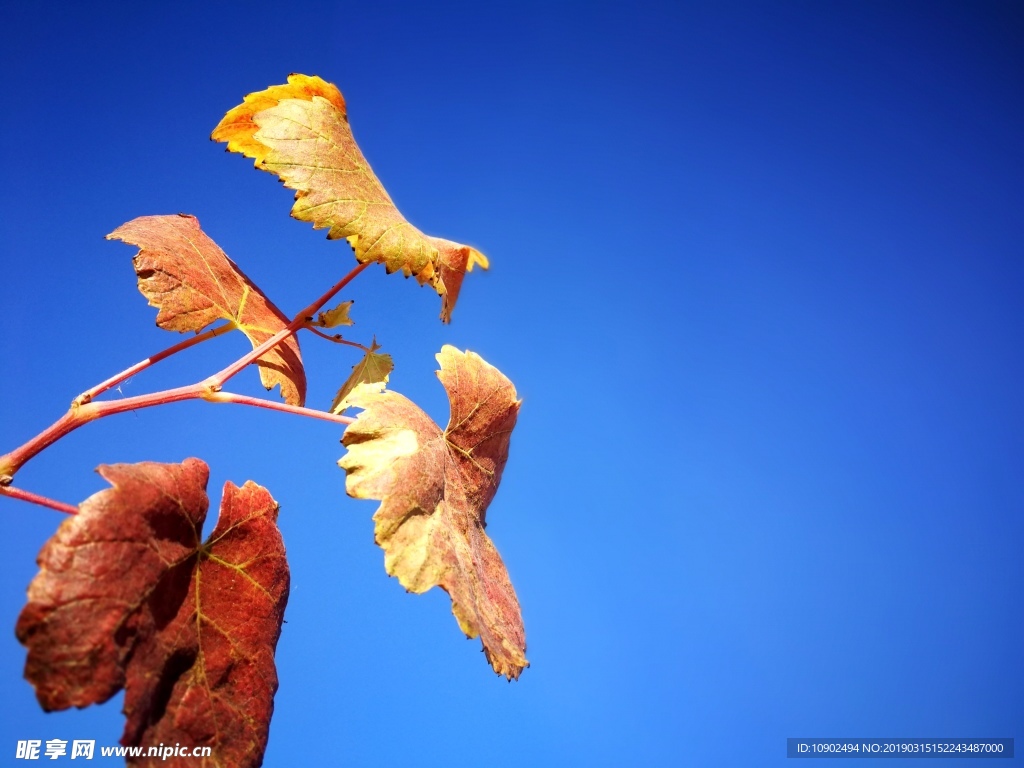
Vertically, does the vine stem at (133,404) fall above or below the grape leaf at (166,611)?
above

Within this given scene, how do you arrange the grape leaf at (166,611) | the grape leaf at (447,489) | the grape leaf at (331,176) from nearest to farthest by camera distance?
the grape leaf at (166,611) < the grape leaf at (447,489) < the grape leaf at (331,176)

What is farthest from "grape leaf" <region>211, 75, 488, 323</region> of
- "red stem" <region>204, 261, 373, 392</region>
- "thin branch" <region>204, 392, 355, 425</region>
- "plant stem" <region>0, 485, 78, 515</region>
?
"plant stem" <region>0, 485, 78, 515</region>

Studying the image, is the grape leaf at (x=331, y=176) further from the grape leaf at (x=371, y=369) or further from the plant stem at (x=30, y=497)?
the plant stem at (x=30, y=497)

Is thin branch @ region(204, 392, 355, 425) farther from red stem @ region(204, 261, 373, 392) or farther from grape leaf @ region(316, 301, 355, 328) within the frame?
grape leaf @ region(316, 301, 355, 328)

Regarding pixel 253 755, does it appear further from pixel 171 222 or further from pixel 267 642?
pixel 171 222

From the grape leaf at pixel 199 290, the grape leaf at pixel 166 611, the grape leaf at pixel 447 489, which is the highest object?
the grape leaf at pixel 199 290

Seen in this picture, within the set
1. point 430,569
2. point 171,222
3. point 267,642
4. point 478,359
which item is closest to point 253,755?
point 267,642

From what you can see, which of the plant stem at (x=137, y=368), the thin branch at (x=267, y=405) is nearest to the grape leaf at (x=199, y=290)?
the plant stem at (x=137, y=368)
